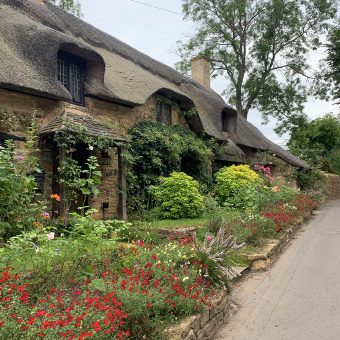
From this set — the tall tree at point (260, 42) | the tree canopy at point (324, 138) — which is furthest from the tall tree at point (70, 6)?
the tree canopy at point (324, 138)

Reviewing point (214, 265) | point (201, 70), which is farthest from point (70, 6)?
point (214, 265)

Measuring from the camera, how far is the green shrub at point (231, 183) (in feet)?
35.0

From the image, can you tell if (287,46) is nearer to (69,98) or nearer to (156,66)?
(156,66)

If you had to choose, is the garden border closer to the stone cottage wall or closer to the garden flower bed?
the garden flower bed

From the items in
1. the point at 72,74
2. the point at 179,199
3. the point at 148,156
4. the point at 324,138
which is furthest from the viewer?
the point at 324,138

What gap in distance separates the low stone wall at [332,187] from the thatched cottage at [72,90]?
13401mm

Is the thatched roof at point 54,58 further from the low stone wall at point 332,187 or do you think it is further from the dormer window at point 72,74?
the low stone wall at point 332,187

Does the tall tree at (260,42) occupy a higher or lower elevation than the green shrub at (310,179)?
higher

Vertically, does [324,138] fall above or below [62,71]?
above

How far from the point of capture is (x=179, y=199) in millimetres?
7793

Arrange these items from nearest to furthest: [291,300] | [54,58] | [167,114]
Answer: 1. [291,300]
2. [54,58]
3. [167,114]

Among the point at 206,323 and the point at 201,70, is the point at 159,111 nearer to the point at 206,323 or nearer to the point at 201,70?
the point at 206,323

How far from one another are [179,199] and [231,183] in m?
3.60

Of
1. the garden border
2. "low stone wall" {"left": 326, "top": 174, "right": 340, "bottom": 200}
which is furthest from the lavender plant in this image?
"low stone wall" {"left": 326, "top": 174, "right": 340, "bottom": 200}
